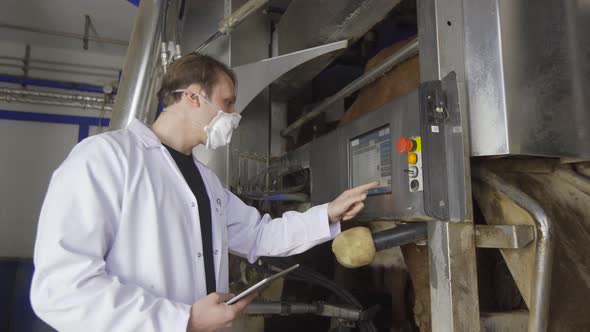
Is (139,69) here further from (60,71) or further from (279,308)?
(60,71)

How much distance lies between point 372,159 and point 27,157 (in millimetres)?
2507

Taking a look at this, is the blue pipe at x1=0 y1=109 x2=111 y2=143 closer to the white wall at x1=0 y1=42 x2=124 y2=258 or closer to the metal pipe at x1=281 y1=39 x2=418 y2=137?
the white wall at x1=0 y1=42 x2=124 y2=258

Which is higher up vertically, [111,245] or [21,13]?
[21,13]

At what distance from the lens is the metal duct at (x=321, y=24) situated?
3.41 feet

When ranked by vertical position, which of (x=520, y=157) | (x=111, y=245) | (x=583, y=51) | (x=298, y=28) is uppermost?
(x=298, y=28)

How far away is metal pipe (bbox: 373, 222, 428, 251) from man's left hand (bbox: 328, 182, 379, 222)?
11 cm

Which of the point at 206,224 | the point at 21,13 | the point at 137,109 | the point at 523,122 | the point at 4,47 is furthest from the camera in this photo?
the point at 4,47

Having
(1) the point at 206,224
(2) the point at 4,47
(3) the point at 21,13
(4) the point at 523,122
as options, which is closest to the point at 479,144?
(4) the point at 523,122

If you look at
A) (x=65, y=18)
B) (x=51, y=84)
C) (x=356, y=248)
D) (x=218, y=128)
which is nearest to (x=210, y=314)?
(x=356, y=248)

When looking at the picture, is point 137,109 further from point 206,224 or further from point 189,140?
point 206,224

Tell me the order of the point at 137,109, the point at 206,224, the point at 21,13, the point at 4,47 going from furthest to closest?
the point at 4,47, the point at 21,13, the point at 137,109, the point at 206,224

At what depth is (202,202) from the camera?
2.81 ft

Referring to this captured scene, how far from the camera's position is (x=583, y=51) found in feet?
2.32

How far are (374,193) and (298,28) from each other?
704 millimetres
